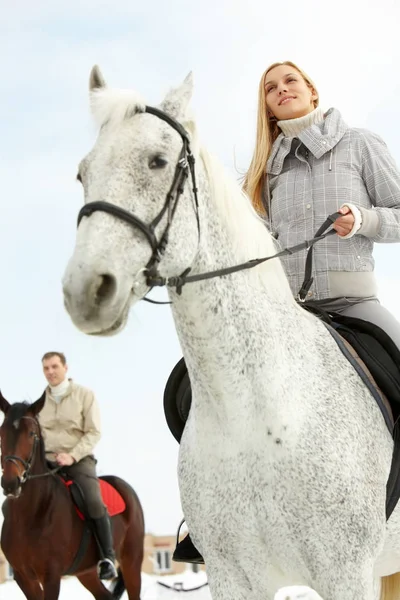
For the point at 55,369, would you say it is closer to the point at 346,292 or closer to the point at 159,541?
the point at 159,541

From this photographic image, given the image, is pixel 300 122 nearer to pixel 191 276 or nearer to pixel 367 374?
pixel 367 374

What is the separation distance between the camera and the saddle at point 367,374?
3.67m

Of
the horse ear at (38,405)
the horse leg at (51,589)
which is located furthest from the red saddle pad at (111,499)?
the horse ear at (38,405)

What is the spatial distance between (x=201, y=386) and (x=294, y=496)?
54 cm

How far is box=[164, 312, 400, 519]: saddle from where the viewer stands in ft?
12.0

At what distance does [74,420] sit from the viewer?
28.9 feet

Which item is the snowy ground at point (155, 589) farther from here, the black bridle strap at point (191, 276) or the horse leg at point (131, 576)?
the black bridle strap at point (191, 276)

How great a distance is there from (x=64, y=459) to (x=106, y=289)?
629 centimetres

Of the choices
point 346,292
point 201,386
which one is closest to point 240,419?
point 201,386

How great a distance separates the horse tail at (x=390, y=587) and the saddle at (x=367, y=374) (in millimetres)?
889

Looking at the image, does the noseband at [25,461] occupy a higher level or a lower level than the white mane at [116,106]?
lower

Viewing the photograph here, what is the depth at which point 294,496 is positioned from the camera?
3244 millimetres

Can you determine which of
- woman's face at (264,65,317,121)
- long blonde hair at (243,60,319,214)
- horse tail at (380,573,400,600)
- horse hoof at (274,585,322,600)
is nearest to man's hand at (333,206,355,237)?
long blonde hair at (243,60,319,214)

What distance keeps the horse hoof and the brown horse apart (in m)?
5.19
